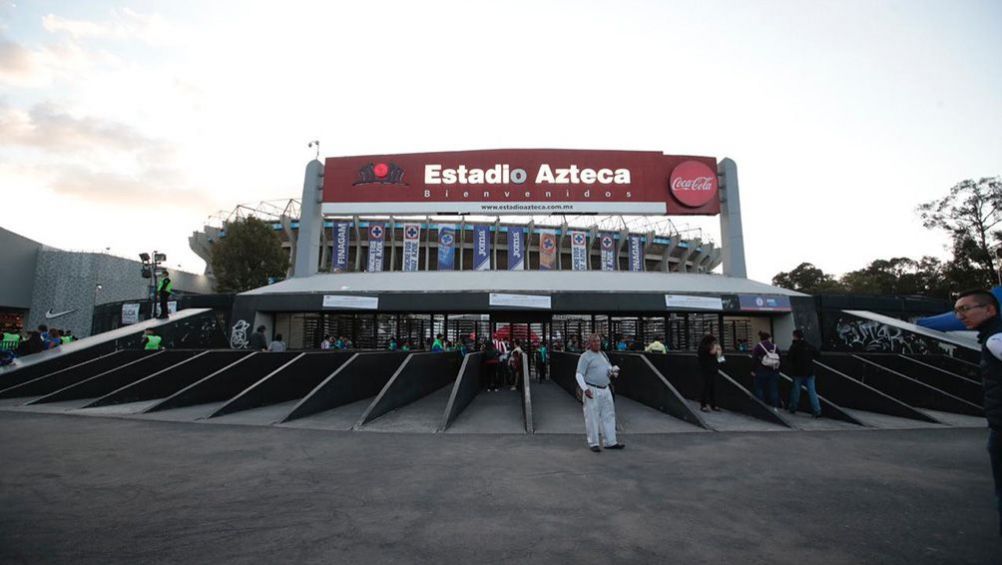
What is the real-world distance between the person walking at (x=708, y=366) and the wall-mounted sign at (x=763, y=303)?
10.0 metres

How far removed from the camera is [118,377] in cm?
1115

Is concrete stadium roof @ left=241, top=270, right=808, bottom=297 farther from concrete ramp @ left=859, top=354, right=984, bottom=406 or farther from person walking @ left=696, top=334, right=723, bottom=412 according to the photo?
person walking @ left=696, top=334, right=723, bottom=412

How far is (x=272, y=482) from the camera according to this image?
188 inches

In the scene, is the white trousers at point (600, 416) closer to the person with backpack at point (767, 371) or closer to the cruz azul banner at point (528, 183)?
the person with backpack at point (767, 371)

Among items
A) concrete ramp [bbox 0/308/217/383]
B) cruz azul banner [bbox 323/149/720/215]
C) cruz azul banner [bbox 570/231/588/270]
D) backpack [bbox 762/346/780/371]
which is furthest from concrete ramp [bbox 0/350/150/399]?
cruz azul banner [bbox 570/231/588/270]

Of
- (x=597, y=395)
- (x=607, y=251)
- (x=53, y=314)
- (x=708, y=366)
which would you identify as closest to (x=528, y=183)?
(x=708, y=366)

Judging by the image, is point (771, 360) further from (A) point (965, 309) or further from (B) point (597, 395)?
(A) point (965, 309)

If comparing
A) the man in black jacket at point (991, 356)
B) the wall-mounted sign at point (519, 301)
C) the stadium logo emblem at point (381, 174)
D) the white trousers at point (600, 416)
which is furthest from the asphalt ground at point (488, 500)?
the stadium logo emblem at point (381, 174)

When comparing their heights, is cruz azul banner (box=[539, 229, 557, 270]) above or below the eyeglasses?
above

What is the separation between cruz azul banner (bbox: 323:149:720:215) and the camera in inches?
821

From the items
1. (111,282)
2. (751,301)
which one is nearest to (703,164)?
(751,301)

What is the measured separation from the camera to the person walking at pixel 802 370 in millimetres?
9086

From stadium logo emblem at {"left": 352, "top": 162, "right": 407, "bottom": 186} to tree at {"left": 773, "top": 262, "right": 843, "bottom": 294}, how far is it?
6004 centimetres

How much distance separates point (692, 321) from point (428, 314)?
1219cm
